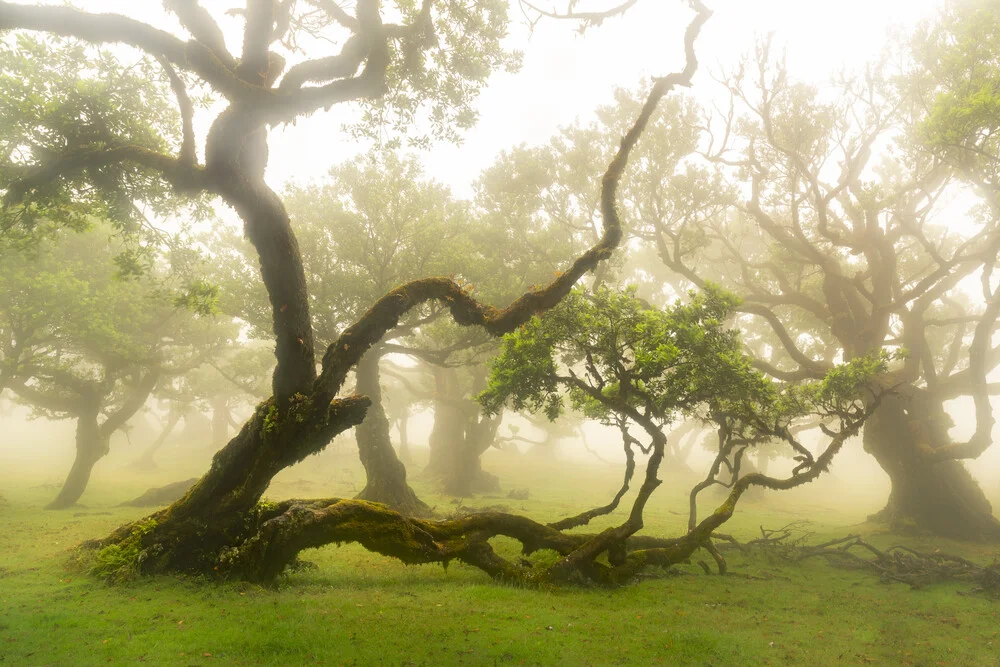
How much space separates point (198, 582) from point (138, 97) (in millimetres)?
13304

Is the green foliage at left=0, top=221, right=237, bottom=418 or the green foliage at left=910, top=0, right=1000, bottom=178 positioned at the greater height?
the green foliage at left=910, top=0, right=1000, bottom=178

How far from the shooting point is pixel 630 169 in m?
24.9

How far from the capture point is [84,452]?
2402 centimetres

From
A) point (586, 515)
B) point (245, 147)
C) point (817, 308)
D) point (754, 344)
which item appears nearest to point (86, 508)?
point (245, 147)

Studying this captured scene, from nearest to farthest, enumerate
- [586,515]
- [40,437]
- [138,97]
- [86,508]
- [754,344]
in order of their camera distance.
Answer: [138,97] < [586,515] < [86,508] < [754,344] < [40,437]

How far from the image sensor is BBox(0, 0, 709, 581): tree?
10.2 m

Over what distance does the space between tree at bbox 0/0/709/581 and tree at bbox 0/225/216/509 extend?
35.0 feet

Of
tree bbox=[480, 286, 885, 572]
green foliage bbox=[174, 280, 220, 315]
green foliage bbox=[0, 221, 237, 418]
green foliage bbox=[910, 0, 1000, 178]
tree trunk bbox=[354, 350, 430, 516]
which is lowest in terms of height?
tree trunk bbox=[354, 350, 430, 516]

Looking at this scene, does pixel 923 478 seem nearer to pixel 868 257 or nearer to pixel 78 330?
pixel 868 257

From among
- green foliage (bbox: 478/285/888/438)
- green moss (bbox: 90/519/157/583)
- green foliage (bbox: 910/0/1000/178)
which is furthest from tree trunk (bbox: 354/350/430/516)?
green foliage (bbox: 910/0/1000/178)

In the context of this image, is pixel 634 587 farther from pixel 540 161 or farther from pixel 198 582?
pixel 540 161

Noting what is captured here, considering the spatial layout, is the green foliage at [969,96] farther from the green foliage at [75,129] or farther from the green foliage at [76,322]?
the green foliage at [76,322]

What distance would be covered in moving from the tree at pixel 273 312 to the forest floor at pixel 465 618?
0.88 m

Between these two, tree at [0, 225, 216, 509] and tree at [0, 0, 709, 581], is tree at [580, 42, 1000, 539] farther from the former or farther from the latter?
tree at [0, 225, 216, 509]
